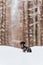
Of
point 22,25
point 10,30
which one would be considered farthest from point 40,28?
point 10,30

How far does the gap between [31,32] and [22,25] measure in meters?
0.13

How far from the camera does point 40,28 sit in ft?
5.60

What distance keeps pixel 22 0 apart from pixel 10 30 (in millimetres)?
365

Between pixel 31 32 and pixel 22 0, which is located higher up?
pixel 22 0

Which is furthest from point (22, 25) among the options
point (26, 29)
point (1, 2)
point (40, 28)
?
point (1, 2)

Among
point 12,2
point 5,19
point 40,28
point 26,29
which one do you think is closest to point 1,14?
point 5,19

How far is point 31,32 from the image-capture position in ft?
5.66

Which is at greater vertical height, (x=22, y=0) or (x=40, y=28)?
(x=22, y=0)

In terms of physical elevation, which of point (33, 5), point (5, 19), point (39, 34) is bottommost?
point (39, 34)

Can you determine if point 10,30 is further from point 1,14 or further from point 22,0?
point 22,0

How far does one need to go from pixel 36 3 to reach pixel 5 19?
1.30ft

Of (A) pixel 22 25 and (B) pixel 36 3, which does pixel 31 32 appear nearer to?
(A) pixel 22 25

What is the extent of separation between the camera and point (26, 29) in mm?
1725

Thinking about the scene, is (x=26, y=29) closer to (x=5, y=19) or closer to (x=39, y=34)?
(x=39, y=34)
